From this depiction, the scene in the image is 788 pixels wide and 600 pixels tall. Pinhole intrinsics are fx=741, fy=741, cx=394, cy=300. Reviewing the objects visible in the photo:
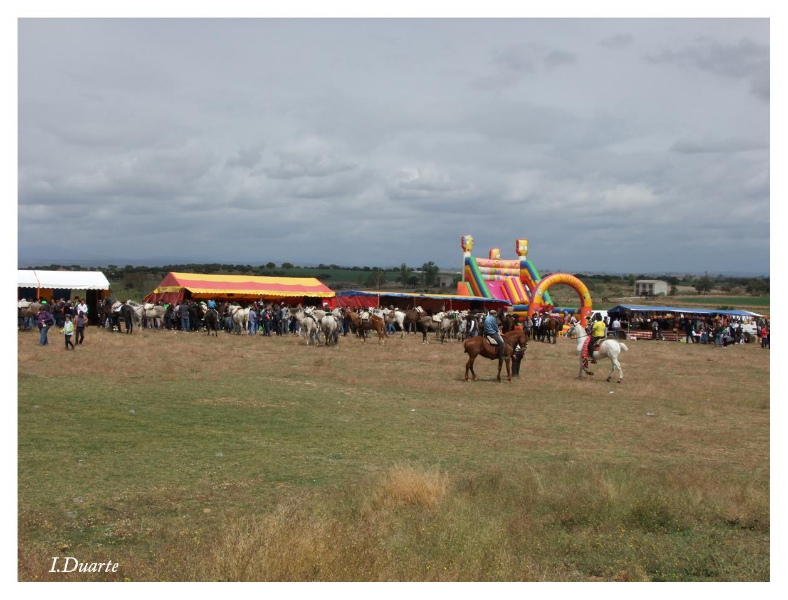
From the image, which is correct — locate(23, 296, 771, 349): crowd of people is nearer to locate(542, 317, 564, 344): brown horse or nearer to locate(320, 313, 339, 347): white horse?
locate(542, 317, 564, 344): brown horse

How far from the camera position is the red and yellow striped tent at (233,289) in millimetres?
39188

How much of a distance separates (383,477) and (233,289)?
33597 mm

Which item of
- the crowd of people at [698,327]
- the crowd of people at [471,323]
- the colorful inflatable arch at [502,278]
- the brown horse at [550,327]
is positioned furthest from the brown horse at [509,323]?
the colorful inflatable arch at [502,278]

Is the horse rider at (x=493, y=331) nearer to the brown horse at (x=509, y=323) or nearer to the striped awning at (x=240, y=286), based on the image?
the brown horse at (x=509, y=323)

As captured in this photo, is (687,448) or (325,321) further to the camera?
(325,321)

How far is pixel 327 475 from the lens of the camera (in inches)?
353

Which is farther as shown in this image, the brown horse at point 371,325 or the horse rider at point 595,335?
the brown horse at point 371,325

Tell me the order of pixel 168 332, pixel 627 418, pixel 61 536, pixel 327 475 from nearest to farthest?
pixel 61 536, pixel 327 475, pixel 627 418, pixel 168 332

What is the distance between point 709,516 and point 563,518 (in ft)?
4.98

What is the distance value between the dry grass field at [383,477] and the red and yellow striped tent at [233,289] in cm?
2105

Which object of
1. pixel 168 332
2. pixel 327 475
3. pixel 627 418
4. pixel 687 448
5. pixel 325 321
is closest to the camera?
pixel 327 475

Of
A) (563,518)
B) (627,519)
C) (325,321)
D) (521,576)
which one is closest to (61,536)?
(521,576)

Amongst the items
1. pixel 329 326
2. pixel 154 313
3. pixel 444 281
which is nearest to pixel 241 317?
pixel 154 313

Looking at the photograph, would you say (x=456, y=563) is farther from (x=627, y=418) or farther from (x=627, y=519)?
(x=627, y=418)
